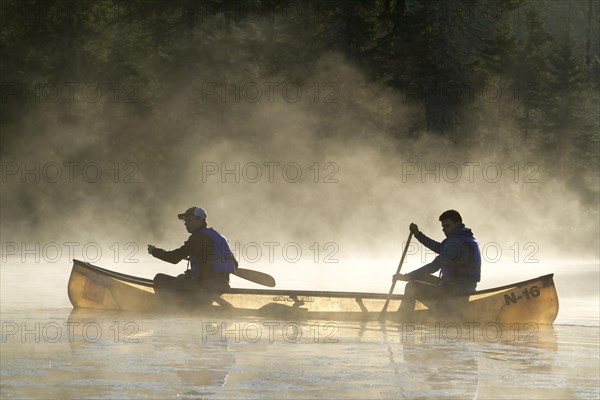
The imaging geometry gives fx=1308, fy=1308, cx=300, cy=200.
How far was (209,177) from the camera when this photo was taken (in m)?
55.5

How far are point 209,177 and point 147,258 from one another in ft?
47.8

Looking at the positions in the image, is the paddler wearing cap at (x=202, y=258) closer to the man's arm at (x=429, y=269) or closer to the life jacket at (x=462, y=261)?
the man's arm at (x=429, y=269)

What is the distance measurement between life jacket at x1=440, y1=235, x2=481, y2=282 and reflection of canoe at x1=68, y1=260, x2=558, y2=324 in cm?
37

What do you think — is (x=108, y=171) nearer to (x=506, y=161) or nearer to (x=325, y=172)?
(x=325, y=172)

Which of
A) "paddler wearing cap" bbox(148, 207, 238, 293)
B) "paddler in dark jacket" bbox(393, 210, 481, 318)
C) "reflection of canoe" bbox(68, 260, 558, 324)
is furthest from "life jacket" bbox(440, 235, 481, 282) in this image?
"paddler wearing cap" bbox(148, 207, 238, 293)

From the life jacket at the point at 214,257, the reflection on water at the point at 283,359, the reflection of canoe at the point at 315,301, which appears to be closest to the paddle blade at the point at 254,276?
the life jacket at the point at 214,257

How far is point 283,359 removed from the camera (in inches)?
552

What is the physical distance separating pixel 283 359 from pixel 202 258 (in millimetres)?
5777

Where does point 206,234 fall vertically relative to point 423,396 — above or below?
above

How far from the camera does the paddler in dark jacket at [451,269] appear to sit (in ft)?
60.8

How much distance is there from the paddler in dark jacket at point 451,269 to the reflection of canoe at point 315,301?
0.16 m

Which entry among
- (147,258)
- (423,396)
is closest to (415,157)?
(147,258)

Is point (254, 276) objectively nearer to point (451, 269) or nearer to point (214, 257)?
point (214, 257)

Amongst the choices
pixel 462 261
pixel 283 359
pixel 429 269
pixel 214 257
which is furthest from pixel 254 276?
pixel 283 359
